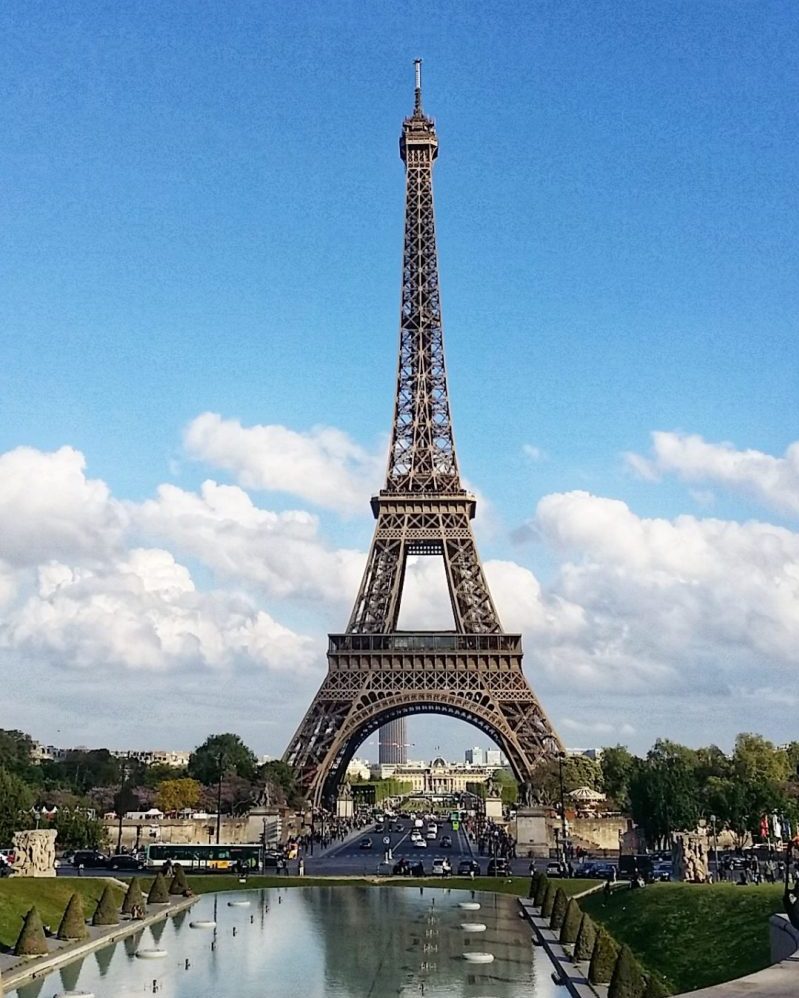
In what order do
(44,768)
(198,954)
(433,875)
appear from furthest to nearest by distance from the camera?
(44,768)
(433,875)
(198,954)

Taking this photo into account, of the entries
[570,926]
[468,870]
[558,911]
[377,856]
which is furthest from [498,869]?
[570,926]

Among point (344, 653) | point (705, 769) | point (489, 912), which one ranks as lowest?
point (489, 912)

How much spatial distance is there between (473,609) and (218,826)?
28.7 m

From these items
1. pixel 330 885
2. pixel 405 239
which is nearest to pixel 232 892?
pixel 330 885

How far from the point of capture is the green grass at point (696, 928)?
33562mm

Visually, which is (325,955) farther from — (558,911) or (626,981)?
(626,981)

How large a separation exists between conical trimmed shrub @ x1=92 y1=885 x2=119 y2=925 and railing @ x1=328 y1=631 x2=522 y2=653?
162ft

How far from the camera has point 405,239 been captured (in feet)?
352

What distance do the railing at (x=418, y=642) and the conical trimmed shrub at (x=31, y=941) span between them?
56.8 m

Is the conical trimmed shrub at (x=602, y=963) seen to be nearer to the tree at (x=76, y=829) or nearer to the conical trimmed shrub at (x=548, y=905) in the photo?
the conical trimmed shrub at (x=548, y=905)

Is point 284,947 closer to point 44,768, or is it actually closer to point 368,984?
point 368,984

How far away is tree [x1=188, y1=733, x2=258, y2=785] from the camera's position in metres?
123

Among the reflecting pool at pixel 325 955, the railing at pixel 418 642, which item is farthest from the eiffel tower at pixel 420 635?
the reflecting pool at pixel 325 955

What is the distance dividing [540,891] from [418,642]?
144 feet
